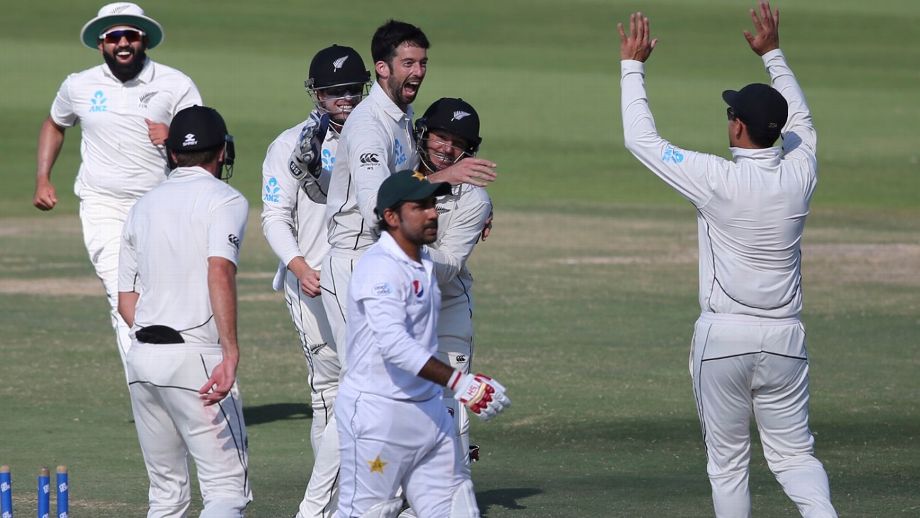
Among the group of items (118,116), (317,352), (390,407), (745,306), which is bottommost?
(317,352)

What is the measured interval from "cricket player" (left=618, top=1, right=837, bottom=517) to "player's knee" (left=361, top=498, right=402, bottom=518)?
1839mm

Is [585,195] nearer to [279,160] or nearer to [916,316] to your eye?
[916,316]

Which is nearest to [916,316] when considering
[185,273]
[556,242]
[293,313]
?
[556,242]

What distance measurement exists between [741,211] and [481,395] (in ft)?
6.40

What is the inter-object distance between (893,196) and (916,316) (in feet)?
58.7

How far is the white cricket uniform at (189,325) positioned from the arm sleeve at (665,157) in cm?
189

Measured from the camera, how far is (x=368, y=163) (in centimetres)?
779

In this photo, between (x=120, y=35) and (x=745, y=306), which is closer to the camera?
(x=745, y=306)

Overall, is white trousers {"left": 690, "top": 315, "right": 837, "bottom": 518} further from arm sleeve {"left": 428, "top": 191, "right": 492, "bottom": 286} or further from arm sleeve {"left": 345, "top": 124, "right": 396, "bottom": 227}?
arm sleeve {"left": 345, "top": 124, "right": 396, "bottom": 227}

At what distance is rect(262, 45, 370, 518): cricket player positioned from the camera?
28.3 ft

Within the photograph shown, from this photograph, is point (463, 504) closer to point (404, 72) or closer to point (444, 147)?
point (444, 147)

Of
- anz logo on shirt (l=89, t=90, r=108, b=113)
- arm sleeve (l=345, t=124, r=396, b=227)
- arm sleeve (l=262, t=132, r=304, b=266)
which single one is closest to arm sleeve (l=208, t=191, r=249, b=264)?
arm sleeve (l=345, t=124, r=396, b=227)

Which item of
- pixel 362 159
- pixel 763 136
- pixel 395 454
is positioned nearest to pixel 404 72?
pixel 362 159

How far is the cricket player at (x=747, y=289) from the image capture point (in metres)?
7.57
